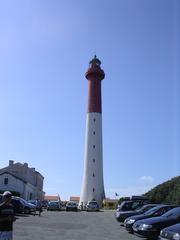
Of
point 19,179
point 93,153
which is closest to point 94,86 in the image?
point 93,153

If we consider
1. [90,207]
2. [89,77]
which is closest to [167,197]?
[90,207]

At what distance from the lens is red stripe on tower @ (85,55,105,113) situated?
219ft

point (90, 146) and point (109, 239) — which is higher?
point (90, 146)

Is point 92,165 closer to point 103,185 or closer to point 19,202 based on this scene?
point 103,185

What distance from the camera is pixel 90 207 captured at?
5706cm

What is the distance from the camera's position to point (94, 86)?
68.3m

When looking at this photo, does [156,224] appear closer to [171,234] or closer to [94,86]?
[171,234]

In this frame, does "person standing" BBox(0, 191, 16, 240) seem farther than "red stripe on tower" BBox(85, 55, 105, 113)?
No

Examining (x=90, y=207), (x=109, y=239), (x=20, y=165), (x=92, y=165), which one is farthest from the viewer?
(x=20, y=165)

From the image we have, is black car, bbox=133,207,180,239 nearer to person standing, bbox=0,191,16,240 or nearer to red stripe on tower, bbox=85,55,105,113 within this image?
person standing, bbox=0,191,16,240

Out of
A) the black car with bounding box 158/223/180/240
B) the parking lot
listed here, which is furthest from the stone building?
the black car with bounding box 158/223/180/240

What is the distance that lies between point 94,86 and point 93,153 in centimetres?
1058

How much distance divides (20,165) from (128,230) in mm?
64832

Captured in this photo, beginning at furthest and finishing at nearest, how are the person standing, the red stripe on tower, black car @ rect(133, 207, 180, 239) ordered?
the red stripe on tower < black car @ rect(133, 207, 180, 239) < the person standing
